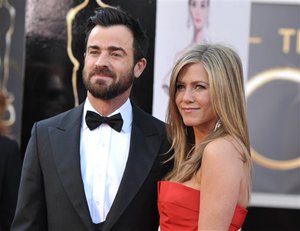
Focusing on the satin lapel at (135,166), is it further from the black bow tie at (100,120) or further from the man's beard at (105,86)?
the man's beard at (105,86)

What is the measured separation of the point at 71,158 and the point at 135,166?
0.27 metres

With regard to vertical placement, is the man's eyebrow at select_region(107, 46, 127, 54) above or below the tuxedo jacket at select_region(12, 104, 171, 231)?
above

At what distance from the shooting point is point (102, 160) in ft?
8.84

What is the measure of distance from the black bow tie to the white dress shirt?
0.09ft

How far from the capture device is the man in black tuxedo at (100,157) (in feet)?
8.58

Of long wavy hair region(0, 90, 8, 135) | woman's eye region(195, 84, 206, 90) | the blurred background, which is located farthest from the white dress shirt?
long wavy hair region(0, 90, 8, 135)

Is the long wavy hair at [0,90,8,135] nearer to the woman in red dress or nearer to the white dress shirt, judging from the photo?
the white dress shirt

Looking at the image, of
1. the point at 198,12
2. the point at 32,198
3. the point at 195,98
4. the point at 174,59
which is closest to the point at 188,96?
the point at 195,98

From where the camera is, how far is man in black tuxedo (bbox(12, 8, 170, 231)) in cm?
262

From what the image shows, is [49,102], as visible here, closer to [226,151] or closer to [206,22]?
[206,22]

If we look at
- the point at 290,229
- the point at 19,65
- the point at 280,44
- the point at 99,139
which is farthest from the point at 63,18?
the point at 290,229

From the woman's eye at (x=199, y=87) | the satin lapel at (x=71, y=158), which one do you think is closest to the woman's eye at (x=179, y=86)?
the woman's eye at (x=199, y=87)

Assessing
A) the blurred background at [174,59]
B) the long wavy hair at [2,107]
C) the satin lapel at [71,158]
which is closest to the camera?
the satin lapel at [71,158]

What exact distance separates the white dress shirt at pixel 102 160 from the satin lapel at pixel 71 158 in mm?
46
